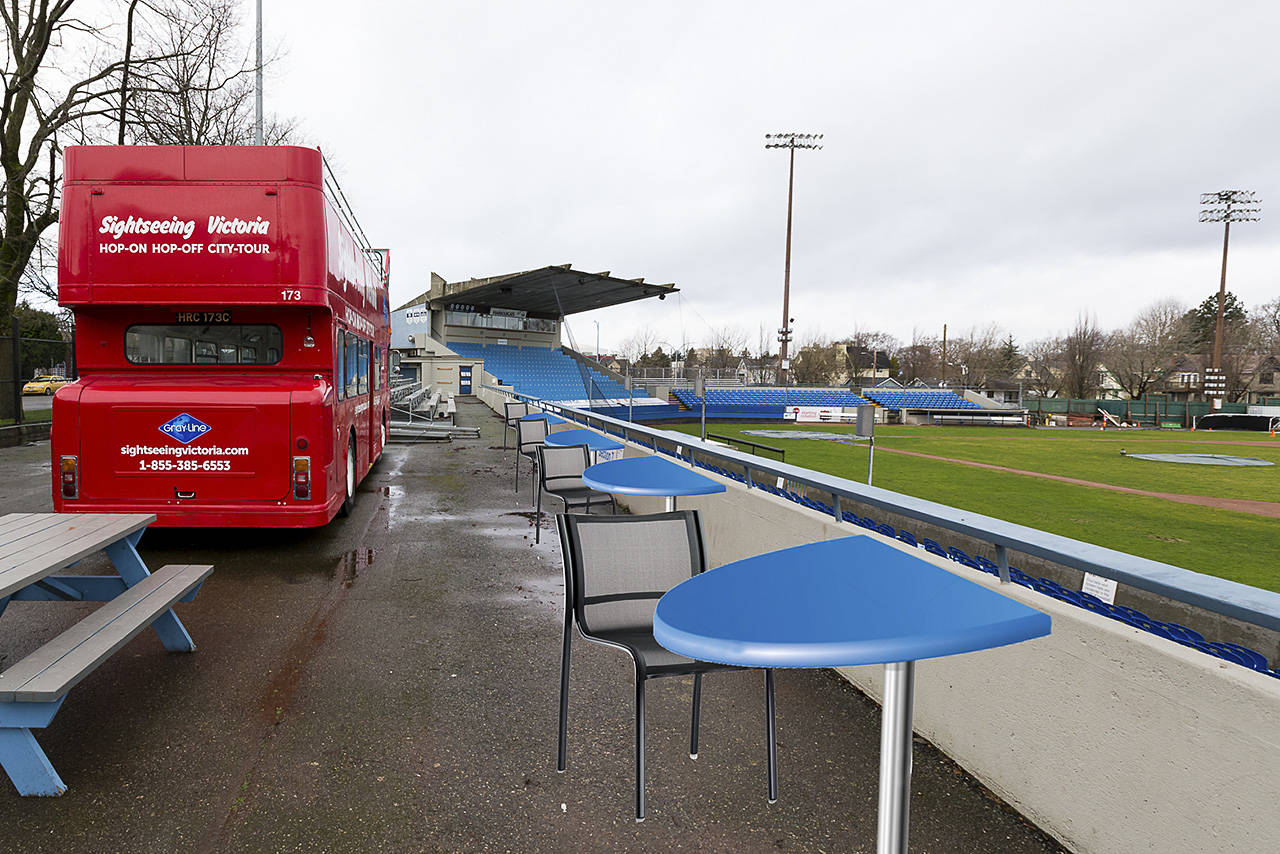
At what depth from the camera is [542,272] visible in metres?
36.9

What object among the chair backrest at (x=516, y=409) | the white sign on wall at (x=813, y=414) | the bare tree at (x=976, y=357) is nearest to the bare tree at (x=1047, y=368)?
the bare tree at (x=976, y=357)

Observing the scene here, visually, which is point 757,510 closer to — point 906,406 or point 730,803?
point 730,803

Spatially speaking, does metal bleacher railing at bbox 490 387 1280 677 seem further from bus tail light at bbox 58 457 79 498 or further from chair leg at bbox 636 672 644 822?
bus tail light at bbox 58 457 79 498

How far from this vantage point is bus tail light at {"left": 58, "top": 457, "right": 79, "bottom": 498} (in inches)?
231

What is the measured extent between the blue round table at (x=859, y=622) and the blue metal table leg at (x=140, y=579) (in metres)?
3.66

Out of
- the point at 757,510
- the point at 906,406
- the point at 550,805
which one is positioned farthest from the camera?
the point at 906,406

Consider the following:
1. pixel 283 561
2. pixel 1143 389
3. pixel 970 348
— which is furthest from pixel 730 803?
pixel 970 348

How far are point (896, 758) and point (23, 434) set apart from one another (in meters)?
21.0

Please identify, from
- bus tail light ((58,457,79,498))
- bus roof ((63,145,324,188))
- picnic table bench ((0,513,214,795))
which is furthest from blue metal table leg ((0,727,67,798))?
bus roof ((63,145,324,188))

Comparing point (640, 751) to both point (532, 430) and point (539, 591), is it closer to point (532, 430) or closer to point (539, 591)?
point (539, 591)

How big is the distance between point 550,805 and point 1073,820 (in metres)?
1.89

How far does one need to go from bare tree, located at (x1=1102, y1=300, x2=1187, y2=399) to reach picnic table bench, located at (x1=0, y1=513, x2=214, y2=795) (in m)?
75.4

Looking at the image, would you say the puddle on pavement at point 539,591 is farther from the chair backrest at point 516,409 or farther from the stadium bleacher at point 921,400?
the stadium bleacher at point 921,400

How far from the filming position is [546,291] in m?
42.9
